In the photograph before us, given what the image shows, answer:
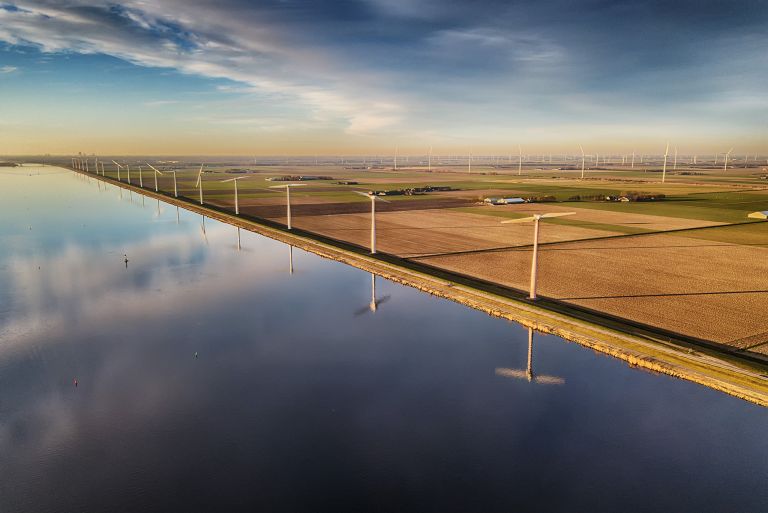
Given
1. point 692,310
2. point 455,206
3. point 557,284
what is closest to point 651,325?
point 692,310

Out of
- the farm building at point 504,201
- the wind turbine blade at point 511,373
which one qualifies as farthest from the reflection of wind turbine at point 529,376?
the farm building at point 504,201

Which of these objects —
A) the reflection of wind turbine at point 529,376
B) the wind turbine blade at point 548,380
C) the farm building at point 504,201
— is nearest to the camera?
the wind turbine blade at point 548,380

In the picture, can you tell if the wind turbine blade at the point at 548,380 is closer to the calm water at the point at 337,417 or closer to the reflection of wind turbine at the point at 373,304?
the calm water at the point at 337,417

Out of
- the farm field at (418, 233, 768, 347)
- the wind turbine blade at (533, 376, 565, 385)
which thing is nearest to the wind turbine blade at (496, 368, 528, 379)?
the wind turbine blade at (533, 376, 565, 385)

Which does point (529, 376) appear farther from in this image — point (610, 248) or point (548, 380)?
point (610, 248)

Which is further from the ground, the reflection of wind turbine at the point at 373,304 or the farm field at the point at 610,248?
the farm field at the point at 610,248

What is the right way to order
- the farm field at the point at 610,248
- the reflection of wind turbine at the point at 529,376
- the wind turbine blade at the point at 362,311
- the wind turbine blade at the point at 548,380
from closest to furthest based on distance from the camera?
the wind turbine blade at the point at 548,380 < the reflection of wind turbine at the point at 529,376 < the farm field at the point at 610,248 < the wind turbine blade at the point at 362,311

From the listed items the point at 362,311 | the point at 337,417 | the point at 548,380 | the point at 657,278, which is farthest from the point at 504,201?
the point at 337,417

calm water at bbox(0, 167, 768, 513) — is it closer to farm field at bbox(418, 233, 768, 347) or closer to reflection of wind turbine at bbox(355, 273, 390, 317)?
reflection of wind turbine at bbox(355, 273, 390, 317)
